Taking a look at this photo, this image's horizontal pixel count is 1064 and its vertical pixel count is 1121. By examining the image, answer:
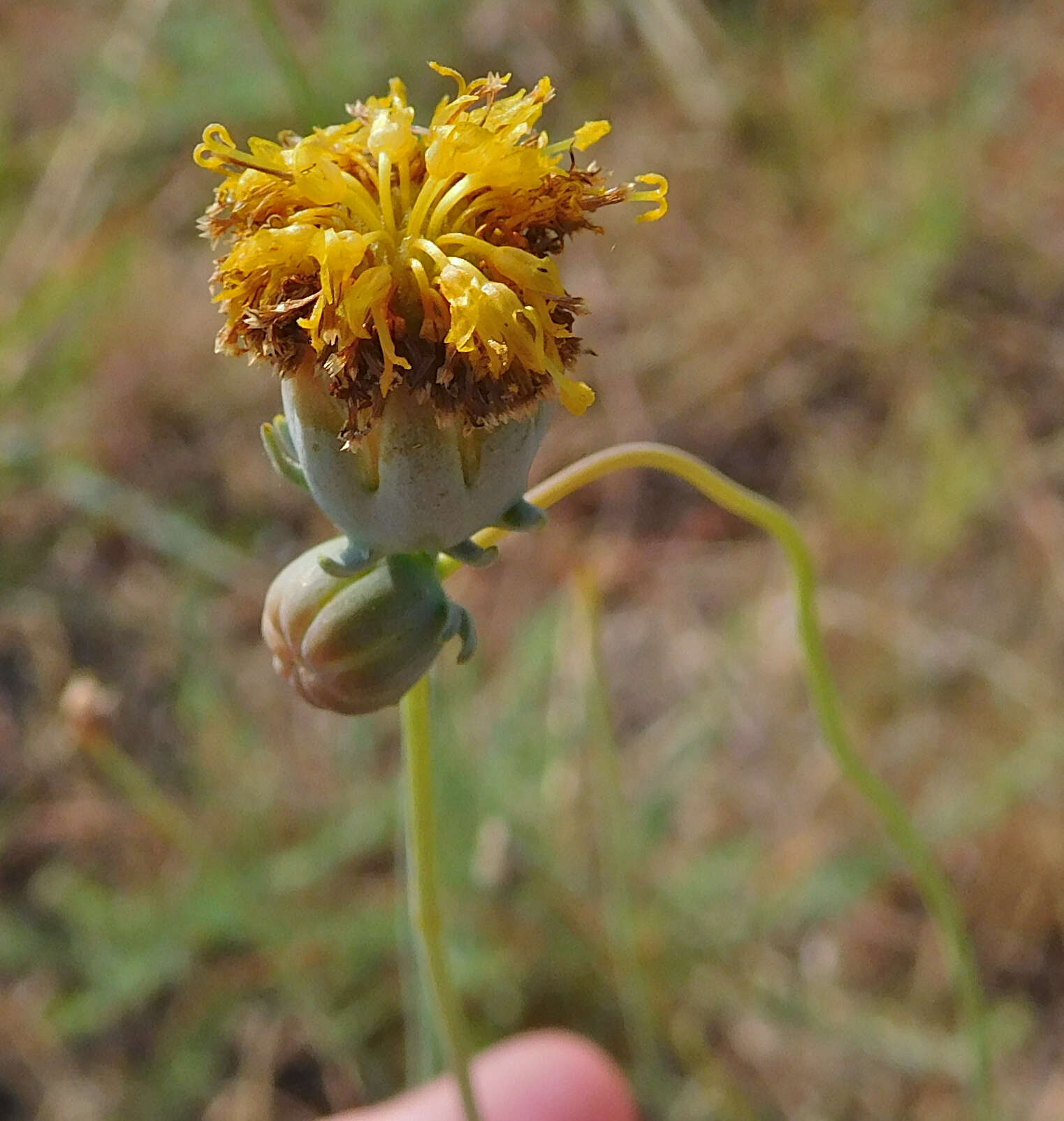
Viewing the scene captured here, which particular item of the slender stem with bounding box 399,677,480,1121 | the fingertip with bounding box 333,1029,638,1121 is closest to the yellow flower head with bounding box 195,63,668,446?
the slender stem with bounding box 399,677,480,1121

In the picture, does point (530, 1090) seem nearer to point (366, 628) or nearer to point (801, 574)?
point (801, 574)

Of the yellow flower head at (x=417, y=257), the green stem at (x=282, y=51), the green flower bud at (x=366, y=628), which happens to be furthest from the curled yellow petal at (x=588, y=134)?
the green stem at (x=282, y=51)

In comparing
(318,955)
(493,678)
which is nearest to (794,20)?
(493,678)

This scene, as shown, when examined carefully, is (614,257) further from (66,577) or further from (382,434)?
(382,434)

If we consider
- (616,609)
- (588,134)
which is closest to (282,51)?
(588,134)

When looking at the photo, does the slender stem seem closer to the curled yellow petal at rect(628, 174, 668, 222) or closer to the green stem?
the curled yellow petal at rect(628, 174, 668, 222)

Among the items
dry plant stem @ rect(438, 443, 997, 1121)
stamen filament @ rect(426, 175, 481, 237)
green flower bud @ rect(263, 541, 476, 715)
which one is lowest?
dry plant stem @ rect(438, 443, 997, 1121)
